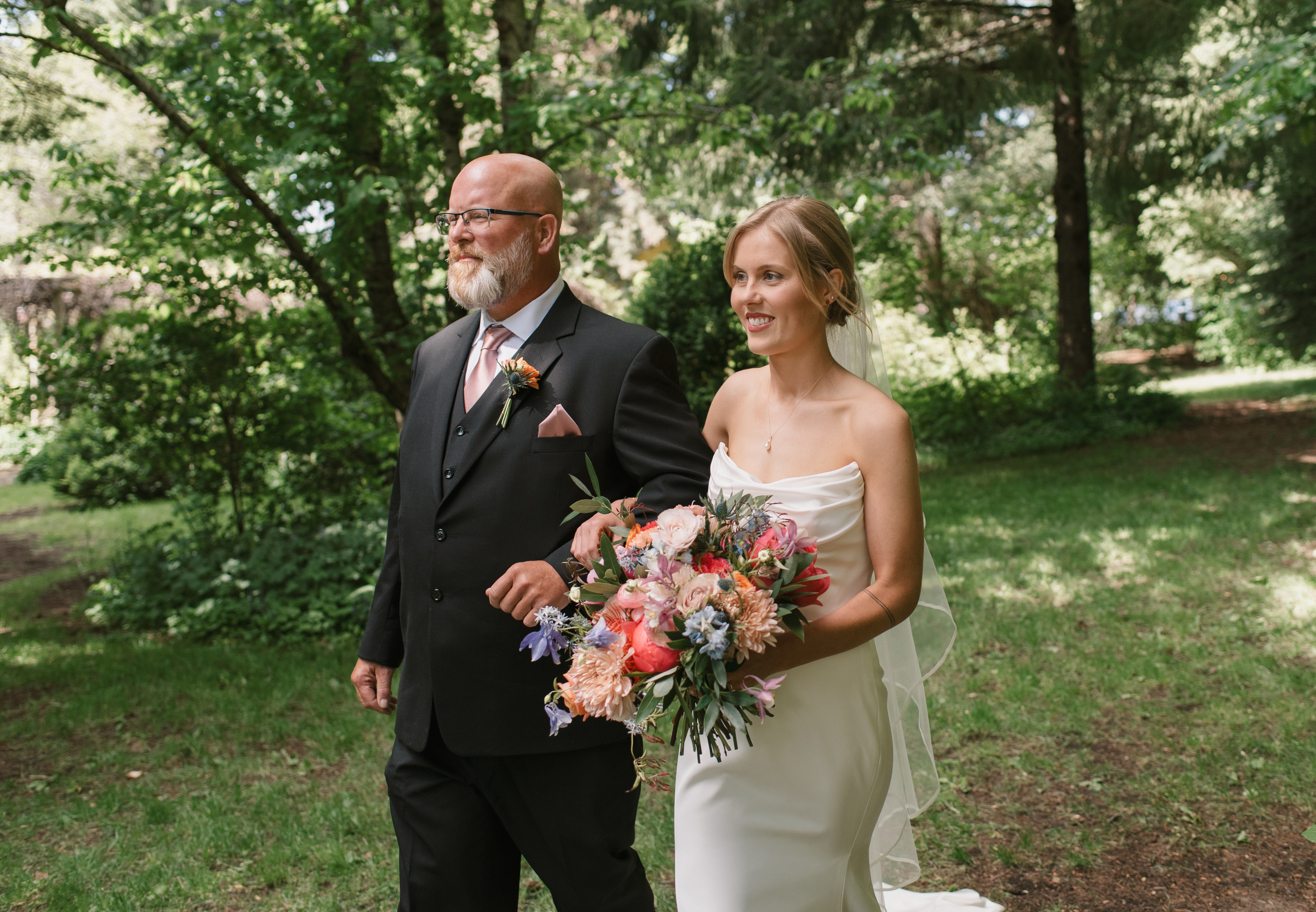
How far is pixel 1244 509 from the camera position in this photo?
28.7 ft

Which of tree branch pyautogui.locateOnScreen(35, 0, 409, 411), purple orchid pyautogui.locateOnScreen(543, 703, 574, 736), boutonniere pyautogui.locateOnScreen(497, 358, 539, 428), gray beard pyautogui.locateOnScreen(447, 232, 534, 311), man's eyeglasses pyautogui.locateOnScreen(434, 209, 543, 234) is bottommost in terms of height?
purple orchid pyautogui.locateOnScreen(543, 703, 574, 736)

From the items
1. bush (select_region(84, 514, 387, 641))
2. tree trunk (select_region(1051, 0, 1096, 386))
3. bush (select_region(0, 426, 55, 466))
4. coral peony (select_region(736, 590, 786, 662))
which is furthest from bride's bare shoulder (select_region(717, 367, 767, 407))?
bush (select_region(0, 426, 55, 466))

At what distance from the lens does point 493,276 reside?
2498 mm

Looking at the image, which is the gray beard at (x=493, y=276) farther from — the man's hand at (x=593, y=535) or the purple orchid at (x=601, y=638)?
the purple orchid at (x=601, y=638)

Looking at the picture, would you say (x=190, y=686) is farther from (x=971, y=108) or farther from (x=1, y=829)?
(x=971, y=108)

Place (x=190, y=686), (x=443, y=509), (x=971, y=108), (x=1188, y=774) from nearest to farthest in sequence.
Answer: (x=443, y=509) → (x=1188, y=774) → (x=190, y=686) → (x=971, y=108)

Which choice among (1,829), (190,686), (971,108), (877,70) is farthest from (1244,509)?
(1,829)

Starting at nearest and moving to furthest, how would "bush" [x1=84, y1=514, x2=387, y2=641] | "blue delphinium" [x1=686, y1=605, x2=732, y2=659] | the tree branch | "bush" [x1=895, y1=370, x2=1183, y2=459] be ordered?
"blue delphinium" [x1=686, y1=605, x2=732, y2=659] → the tree branch → "bush" [x1=84, y1=514, x2=387, y2=641] → "bush" [x1=895, y1=370, x2=1183, y2=459]

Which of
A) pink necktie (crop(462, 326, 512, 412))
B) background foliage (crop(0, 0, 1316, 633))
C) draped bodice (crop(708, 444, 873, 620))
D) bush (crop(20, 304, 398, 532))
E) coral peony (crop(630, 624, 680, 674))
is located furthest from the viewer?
bush (crop(20, 304, 398, 532))

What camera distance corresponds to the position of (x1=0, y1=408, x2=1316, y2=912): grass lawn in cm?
378

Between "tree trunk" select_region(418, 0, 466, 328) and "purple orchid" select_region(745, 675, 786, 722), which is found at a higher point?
"tree trunk" select_region(418, 0, 466, 328)

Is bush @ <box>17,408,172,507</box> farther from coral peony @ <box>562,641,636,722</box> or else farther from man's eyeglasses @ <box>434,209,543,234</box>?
coral peony @ <box>562,641,636,722</box>

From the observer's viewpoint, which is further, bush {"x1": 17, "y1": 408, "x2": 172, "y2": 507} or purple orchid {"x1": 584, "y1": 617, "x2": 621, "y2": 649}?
bush {"x1": 17, "y1": 408, "x2": 172, "y2": 507}

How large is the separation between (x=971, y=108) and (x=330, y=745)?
11.1m
